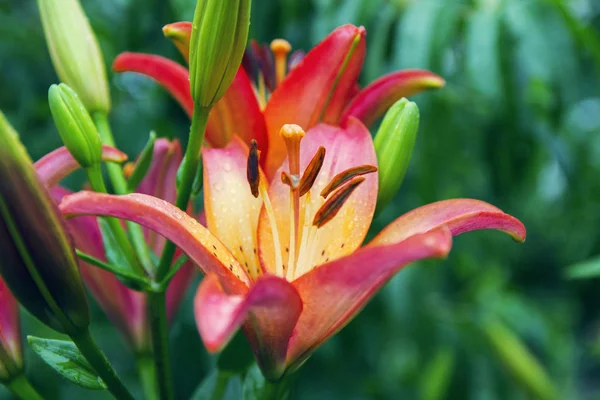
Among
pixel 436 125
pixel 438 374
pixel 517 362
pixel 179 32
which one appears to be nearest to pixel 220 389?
pixel 179 32

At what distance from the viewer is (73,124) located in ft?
1.47

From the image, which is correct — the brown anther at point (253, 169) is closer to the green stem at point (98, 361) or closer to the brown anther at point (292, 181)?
the brown anther at point (292, 181)

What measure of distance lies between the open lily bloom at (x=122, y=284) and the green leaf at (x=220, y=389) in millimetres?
99

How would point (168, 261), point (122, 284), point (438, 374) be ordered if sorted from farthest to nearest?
point (438, 374), point (122, 284), point (168, 261)

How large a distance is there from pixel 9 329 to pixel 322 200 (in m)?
0.23

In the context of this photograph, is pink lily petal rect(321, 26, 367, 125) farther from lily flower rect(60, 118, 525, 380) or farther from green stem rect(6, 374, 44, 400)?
green stem rect(6, 374, 44, 400)

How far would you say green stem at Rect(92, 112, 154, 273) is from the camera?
490 millimetres

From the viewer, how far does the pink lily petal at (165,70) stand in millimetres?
497

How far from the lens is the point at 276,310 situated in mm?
357

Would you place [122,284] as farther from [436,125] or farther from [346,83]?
[436,125]

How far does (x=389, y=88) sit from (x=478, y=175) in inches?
40.9

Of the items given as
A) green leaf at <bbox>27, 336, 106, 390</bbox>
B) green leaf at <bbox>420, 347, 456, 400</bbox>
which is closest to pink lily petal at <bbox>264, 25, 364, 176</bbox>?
green leaf at <bbox>27, 336, 106, 390</bbox>

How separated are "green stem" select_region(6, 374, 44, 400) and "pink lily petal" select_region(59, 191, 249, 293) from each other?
0.15 meters

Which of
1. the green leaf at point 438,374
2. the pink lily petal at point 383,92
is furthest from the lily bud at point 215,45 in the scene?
the green leaf at point 438,374
